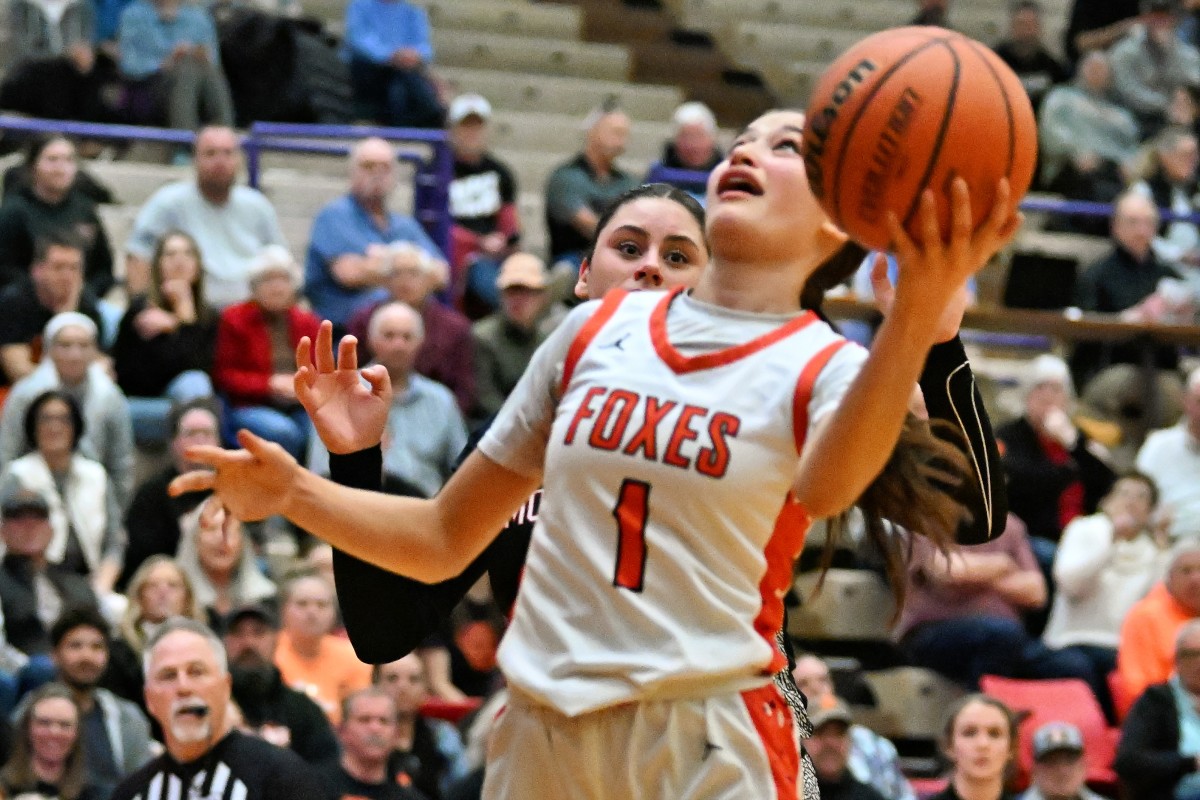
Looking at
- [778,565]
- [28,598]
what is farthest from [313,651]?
[778,565]

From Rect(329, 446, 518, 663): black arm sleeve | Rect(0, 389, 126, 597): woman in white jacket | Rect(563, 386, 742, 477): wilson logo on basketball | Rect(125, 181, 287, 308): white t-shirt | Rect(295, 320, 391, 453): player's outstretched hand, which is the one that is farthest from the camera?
Rect(125, 181, 287, 308): white t-shirt

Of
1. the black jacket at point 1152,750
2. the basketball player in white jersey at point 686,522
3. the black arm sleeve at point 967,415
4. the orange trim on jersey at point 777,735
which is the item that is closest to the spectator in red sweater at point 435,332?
the black jacket at point 1152,750

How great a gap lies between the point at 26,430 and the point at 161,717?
246 cm

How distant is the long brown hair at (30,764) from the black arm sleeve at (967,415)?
4.65 metres

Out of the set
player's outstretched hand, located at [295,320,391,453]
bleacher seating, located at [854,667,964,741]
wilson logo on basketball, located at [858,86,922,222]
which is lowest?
bleacher seating, located at [854,667,964,741]

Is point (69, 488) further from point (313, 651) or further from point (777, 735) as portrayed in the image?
point (777, 735)

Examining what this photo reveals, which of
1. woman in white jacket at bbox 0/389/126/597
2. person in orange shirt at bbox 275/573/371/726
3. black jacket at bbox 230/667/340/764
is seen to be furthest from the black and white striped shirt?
woman in white jacket at bbox 0/389/126/597

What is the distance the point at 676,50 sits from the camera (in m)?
15.6

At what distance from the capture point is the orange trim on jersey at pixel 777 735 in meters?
3.14

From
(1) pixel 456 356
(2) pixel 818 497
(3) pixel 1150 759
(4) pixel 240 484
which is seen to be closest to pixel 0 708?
(1) pixel 456 356

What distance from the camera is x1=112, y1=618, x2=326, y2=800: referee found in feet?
21.7

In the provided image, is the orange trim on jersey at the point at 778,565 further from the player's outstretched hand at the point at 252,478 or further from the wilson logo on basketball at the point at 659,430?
the player's outstretched hand at the point at 252,478

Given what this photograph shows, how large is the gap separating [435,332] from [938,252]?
7.76 metres

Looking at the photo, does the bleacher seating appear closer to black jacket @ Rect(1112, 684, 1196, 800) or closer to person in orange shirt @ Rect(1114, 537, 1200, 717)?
person in orange shirt @ Rect(1114, 537, 1200, 717)
